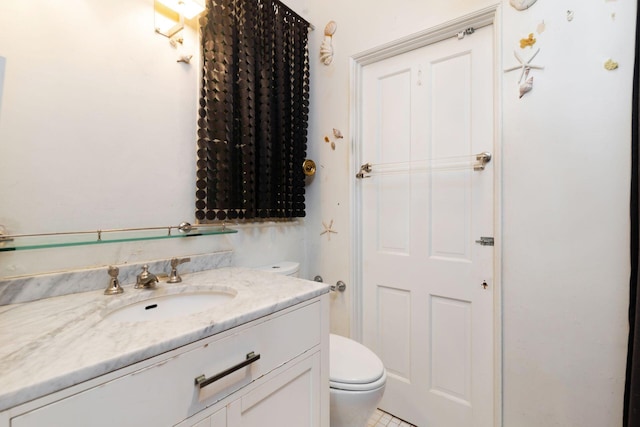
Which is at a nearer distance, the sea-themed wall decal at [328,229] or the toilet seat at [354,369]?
the toilet seat at [354,369]

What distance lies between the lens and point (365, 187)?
1.66m

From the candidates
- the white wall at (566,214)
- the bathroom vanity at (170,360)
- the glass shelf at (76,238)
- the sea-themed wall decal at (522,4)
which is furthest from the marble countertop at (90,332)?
the sea-themed wall decal at (522,4)

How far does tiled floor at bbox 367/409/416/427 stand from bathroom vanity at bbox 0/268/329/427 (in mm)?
722

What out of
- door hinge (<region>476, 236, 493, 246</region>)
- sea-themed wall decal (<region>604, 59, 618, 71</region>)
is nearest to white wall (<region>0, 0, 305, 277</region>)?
door hinge (<region>476, 236, 493, 246</region>)

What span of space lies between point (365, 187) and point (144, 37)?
122 cm

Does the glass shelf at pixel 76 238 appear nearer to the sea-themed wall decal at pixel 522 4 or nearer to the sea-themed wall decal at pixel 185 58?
the sea-themed wall decal at pixel 185 58

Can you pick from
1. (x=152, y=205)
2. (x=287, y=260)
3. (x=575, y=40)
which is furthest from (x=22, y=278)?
(x=575, y=40)

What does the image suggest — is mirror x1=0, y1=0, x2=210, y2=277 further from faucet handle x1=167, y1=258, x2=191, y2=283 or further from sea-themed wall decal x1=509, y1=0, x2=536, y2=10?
sea-themed wall decal x1=509, y1=0, x2=536, y2=10

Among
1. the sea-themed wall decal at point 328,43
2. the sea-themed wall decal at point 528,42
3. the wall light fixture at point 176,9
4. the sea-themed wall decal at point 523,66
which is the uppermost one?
the sea-themed wall decal at point 328,43

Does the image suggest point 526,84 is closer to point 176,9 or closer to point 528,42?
point 528,42

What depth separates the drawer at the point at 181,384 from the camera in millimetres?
474

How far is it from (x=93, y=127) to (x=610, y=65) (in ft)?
6.00

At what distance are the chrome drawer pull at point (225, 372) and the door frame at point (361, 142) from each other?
100 centimetres

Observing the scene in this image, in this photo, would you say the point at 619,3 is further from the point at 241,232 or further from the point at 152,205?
the point at 152,205
